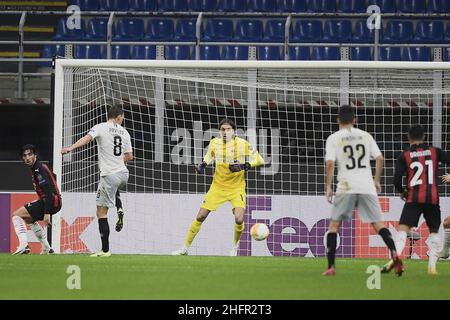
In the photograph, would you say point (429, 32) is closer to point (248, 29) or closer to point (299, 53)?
point (299, 53)

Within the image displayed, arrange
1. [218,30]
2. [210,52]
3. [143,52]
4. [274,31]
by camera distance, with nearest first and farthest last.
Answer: [210,52] < [143,52] < [274,31] < [218,30]

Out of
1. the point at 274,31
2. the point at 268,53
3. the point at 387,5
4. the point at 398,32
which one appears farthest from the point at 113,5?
the point at 398,32

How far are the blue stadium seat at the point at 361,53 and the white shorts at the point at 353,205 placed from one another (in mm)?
10079

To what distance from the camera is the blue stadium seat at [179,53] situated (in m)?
21.2

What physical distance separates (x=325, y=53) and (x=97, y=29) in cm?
462

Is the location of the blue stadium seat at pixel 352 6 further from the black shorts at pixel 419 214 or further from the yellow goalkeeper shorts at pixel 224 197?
the black shorts at pixel 419 214

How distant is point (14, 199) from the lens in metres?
18.1

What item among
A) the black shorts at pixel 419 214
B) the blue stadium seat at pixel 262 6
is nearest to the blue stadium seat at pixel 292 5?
the blue stadium seat at pixel 262 6

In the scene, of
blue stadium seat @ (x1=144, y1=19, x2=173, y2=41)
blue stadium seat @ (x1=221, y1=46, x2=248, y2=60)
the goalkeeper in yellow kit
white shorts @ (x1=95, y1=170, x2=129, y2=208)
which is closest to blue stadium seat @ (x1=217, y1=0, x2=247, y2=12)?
blue stadium seat @ (x1=144, y1=19, x2=173, y2=41)

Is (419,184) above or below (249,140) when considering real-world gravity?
below

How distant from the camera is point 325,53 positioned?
21.4 meters

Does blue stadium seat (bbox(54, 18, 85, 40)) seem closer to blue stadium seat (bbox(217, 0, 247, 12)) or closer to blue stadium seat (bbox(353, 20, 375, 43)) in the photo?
blue stadium seat (bbox(217, 0, 247, 12))

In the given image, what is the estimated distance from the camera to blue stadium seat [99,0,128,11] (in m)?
23.4

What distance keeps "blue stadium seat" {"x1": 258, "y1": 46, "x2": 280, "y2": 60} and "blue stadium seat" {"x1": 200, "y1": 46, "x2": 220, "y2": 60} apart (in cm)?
81
